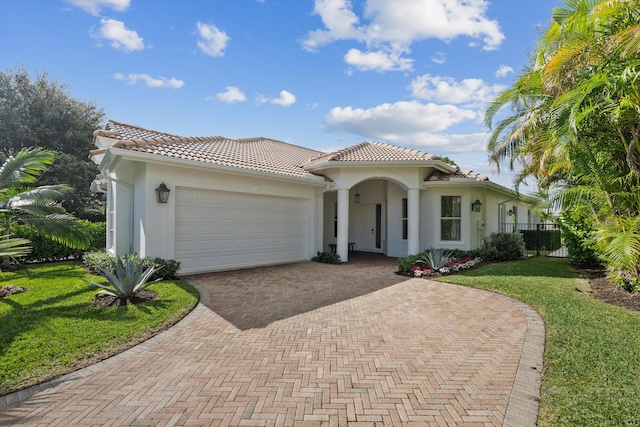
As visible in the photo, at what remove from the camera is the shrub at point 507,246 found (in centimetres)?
1393

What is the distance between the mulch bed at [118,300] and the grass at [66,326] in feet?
0.46

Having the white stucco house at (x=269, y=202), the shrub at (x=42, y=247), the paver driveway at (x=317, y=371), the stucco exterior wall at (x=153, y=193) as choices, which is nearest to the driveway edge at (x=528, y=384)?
the paver driveway at (x=317, y=371)

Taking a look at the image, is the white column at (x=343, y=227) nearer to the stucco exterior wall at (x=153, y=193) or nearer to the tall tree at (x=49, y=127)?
the stucco exterior wall at (x=153, y=193)

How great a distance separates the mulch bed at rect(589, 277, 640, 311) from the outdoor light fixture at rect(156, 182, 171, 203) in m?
11.1

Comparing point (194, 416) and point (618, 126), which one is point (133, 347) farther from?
point (618, 126)

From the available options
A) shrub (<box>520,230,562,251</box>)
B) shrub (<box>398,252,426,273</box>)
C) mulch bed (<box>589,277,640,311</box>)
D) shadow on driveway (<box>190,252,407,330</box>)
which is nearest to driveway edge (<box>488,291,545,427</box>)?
mulch bed (<box>589,277,640,311</box>)

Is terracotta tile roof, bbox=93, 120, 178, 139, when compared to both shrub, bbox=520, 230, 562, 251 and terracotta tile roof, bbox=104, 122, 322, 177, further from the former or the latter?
shrub, bbox=520, 230, 562, 251

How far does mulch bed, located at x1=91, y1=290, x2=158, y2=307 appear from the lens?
6.34m

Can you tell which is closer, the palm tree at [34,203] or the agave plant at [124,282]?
the agave plant at [124,282]

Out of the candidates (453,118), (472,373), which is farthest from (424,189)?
(472,373)

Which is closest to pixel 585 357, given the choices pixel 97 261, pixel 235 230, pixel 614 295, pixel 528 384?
pixel 528 384

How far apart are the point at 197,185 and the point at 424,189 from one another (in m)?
9.11

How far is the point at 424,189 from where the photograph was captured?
1367cm

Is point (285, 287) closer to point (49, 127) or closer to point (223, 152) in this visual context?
point (223, 152)
